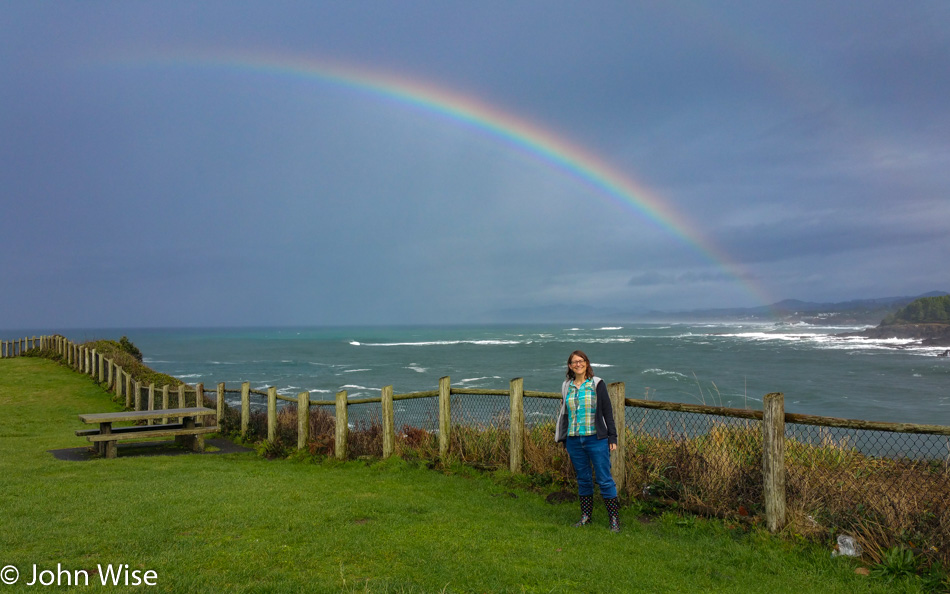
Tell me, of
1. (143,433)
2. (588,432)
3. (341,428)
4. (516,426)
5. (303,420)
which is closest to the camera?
(588,432)

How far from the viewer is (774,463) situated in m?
6.41

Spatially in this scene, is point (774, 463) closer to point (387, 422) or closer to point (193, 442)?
point (387, 422)

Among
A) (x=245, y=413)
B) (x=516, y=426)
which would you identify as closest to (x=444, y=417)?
(x=516, y=426)

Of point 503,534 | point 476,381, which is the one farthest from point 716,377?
point 503,534

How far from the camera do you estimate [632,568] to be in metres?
5.37

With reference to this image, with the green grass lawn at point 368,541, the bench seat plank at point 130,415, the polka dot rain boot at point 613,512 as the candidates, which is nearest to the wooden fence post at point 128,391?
the bench seat plank at point 130,415

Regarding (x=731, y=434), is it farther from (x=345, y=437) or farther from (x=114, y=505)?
(x=114, y=505)

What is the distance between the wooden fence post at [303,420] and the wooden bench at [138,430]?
2.22m

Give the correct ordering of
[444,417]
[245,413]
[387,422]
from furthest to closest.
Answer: [245,413] < [387,422] < [444,417]

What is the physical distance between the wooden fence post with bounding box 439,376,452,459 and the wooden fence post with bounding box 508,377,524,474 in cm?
141

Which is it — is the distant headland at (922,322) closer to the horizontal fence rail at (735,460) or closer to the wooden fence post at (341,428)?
the horizontal fence rail at (735,460)

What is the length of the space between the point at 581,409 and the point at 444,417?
3.87 metres

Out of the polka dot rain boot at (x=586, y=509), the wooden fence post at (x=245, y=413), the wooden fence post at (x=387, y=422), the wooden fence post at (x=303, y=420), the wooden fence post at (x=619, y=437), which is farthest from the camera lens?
the wooden fence post at (x=245, y=413)

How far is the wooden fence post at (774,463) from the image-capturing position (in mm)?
6383
